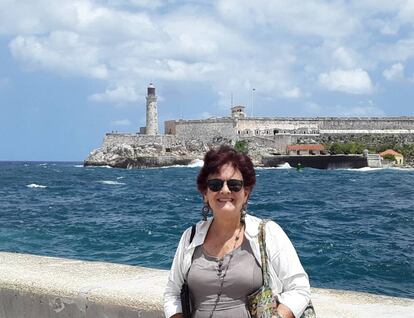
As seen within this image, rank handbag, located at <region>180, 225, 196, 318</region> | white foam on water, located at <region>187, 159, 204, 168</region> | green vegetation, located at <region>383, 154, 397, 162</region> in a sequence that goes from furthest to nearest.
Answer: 1. white foam on water, located at <region>187, 159, 204, 168</region>
2. green vegetation, located at <region>383, 154, 397, 162</region>
3. handbag, located at <region>180, 225, 196, 318</region>

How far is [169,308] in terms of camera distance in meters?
2.35

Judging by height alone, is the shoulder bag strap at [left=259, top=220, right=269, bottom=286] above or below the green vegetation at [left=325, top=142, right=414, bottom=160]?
above

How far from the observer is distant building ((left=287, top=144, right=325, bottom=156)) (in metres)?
71.9

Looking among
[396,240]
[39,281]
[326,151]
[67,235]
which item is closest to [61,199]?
[67,235]

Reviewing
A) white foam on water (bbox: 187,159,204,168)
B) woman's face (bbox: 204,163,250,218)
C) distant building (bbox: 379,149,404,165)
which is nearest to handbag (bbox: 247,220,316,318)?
woman's face (bbox: 204,163,250,218)

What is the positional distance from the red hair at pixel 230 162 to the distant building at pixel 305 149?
2766 inches

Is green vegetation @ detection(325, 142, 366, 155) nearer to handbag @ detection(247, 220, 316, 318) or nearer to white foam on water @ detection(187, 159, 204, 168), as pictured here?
white foam on water @ detection(187, 159, 204, 168)

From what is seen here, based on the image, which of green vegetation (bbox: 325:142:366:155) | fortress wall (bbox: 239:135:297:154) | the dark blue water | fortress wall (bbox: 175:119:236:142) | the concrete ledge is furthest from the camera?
fortress wall (bbox: 175:119:236:142)

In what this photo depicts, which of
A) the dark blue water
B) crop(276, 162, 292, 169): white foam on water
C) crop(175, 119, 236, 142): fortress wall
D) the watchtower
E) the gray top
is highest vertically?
the watchtower

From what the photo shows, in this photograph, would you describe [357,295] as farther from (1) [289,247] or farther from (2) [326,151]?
(2) [326,151]

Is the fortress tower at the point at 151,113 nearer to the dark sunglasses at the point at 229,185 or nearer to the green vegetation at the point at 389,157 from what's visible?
the green vegetation at the point at 389,157

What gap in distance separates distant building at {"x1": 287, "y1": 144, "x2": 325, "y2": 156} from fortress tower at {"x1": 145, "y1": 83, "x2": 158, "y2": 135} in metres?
17.7

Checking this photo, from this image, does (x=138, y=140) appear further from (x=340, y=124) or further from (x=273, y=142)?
(x=340, y=124)

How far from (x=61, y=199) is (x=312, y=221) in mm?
12978
